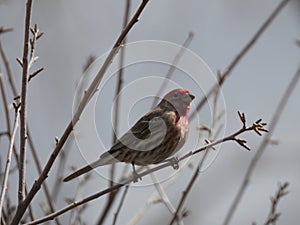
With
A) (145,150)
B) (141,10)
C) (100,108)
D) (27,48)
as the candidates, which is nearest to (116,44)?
(141,10)

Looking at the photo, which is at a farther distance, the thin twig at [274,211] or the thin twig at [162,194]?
the thin twig at [162,194]

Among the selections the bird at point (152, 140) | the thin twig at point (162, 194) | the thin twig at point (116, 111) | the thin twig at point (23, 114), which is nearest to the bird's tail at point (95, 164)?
the bird at point (152, 140)

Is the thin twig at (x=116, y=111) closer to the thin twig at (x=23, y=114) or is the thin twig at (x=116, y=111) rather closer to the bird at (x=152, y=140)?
the bird at (x=152, y=140)

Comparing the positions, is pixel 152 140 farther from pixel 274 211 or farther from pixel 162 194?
pixel 274 211

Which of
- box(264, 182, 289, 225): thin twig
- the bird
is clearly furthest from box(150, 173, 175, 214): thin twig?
box(264, 182, 289, 225): thin twig

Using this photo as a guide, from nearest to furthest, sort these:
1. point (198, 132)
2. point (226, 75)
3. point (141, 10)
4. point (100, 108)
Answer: point (141, 10)
point (100, 108)
point (226, 75)
point (198, 132)

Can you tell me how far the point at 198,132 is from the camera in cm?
520

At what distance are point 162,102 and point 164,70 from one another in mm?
458

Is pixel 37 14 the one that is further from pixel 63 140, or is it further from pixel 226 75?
pixel 63 140

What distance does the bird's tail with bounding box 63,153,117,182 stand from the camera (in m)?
4.76

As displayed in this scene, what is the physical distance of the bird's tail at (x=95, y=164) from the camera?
187 inches

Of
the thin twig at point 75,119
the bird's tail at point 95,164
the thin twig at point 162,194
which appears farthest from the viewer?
the thin twig at point 162,194

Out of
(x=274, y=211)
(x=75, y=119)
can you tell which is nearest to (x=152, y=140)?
(x=274, y=211)

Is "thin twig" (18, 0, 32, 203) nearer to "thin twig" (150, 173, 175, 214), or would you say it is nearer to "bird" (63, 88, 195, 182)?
"bird" (63, 88, 195, 182)
